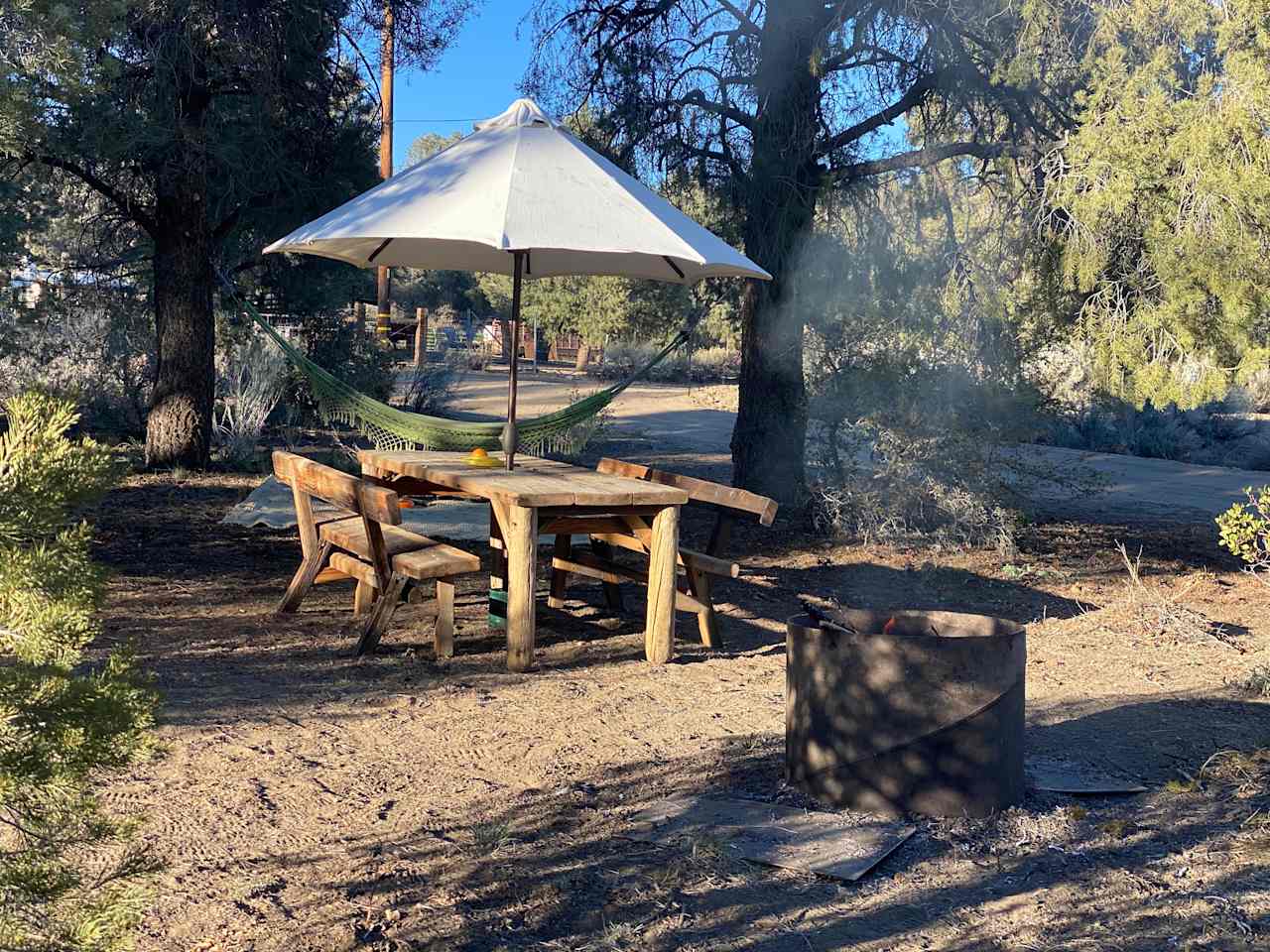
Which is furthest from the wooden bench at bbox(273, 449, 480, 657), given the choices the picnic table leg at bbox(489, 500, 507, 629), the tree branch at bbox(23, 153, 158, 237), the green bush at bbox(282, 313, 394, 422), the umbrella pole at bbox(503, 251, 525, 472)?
the green bush at bbox(282, 313, 394, 422)

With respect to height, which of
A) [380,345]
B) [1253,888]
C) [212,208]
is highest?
[212,208]

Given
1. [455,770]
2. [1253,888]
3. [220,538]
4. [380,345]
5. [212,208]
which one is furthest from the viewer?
[380,345]

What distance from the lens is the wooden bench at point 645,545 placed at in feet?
20.6

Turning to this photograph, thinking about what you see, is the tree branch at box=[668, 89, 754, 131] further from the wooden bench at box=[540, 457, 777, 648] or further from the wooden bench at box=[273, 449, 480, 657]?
the wooden bench at box=[273, 449, 480, 657]

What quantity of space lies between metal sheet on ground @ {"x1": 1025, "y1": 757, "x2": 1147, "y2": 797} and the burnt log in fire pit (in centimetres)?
29

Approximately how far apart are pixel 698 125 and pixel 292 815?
717 cm

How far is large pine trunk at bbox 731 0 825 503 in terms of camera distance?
363 inches

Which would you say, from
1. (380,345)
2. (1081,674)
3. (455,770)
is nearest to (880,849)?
(455,770)

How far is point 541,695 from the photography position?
5.36 m

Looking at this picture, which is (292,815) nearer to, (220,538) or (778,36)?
(220,538)

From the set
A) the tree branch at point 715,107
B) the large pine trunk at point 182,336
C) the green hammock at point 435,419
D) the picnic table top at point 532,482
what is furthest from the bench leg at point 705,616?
the large pine trunk at point 182,336

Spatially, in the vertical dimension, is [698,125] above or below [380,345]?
above

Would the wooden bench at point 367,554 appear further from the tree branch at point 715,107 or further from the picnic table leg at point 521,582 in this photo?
the tree branch at point 715,107

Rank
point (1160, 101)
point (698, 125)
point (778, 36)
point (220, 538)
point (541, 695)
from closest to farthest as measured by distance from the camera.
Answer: point (541, 695) → point (1160, 101) → point (220, 538) → point (778, 36) → point (698, 125)
